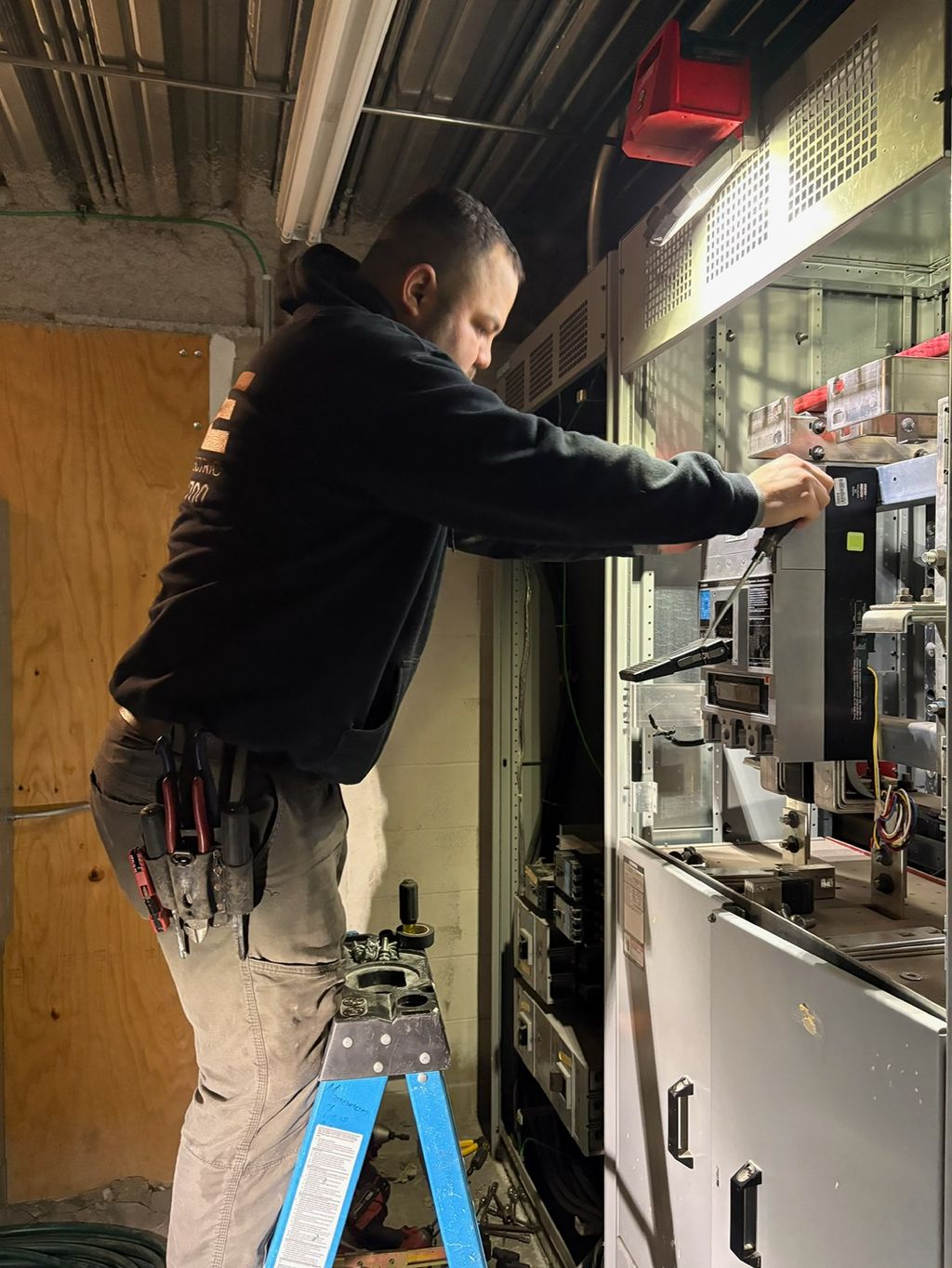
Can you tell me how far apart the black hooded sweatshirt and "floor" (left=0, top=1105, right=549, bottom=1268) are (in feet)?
5.46

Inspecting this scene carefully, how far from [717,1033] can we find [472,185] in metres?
2.21

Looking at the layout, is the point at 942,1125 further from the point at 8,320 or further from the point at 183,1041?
the point at 8,320

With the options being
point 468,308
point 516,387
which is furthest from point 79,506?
point 468,308

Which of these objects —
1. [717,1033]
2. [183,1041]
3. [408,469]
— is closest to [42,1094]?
[183,1041]

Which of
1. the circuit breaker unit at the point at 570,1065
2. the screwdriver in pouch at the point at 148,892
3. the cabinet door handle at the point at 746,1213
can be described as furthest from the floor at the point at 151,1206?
the screwdriver in pouch at the point at 148,892

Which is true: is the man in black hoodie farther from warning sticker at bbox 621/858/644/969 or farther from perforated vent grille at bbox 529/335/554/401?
perforated vent grille at bbox 529/335/554/401

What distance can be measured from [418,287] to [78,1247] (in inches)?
86.2

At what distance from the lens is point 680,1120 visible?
1453mm

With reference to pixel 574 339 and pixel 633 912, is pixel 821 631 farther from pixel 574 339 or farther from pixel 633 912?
pixel 574 339

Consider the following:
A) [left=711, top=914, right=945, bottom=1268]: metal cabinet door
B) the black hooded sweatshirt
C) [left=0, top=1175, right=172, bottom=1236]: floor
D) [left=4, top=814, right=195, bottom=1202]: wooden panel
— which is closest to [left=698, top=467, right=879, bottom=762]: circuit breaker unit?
the black hooded sweatshirt

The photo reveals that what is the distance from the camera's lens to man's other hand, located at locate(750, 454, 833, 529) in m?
1.20

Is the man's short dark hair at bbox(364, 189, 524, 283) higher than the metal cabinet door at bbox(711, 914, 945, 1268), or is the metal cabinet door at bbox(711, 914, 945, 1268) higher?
the man's short dark hair at bbox(364, 189, 524, 283)

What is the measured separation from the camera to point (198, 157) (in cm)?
241

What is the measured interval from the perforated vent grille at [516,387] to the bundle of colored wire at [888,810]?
1.35m
